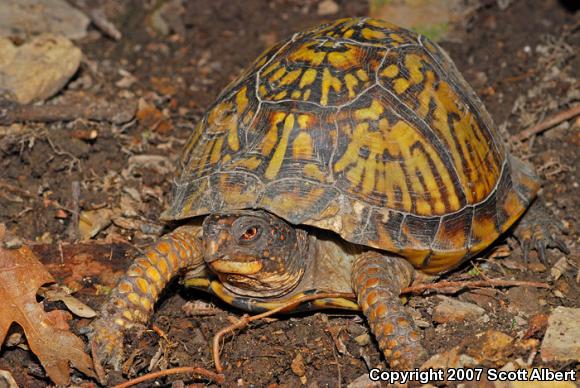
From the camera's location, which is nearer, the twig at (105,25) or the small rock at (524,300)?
the small rock at (524,300)

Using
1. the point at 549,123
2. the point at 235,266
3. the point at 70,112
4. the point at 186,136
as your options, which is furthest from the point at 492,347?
the point at 70,112

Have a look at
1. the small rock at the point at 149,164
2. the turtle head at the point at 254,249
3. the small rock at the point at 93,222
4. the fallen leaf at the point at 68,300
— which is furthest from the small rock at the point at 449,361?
the small rock at the point at 149,164

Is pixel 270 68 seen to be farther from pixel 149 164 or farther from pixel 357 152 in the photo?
pixel 149 164

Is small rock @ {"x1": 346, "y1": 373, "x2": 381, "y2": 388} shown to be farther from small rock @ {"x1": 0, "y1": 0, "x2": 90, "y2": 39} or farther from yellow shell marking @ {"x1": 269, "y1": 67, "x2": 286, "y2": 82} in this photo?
small rock @ {"x1": 0, "y1": 0, "x2": 90, "y2": 39}

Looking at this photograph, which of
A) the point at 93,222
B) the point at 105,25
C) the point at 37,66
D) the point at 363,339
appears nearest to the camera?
the point at 363,339

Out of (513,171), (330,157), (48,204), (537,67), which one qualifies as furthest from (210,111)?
(537,67)

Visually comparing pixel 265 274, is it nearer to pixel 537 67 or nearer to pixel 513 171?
pixel 513 171

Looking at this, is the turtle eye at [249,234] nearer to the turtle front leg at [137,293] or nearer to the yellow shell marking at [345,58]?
the turtle front leg at [137,293]
